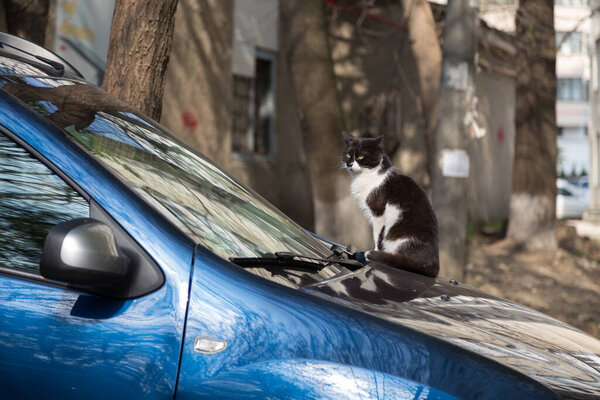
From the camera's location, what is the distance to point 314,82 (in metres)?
9.34

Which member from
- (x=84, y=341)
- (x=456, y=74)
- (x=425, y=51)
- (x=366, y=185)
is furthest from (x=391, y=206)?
(x=425, y=51)

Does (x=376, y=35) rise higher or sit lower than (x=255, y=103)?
higher

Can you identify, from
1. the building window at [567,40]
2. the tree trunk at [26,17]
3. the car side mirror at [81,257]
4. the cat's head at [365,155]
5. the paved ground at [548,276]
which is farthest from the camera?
the building window at [567,40]

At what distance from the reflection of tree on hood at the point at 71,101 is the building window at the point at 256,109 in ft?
34.7

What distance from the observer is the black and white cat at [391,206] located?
4293mm

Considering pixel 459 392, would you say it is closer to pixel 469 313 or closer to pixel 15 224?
pixel 469 313

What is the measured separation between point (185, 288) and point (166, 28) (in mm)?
3353

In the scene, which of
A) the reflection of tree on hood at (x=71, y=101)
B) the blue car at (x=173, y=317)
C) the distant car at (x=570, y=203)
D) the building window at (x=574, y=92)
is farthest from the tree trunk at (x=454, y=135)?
the building window at (x=574, y=92)

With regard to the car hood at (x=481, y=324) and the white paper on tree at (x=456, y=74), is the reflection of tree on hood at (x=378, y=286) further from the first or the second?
the white paper on tree at (x=456, y=74)

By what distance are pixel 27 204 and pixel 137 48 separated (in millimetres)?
2828

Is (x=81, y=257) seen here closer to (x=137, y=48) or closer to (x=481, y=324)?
(x=481, y=324)

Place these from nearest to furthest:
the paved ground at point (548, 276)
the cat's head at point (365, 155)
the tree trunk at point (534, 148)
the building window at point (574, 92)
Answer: the cat's head at point (365, 155), the paved ground at point (548, 276), the tree trunk at point (534, 148), the building window at point (574, 92)

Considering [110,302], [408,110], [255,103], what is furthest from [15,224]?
[408,110]

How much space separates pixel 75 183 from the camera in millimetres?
2383
